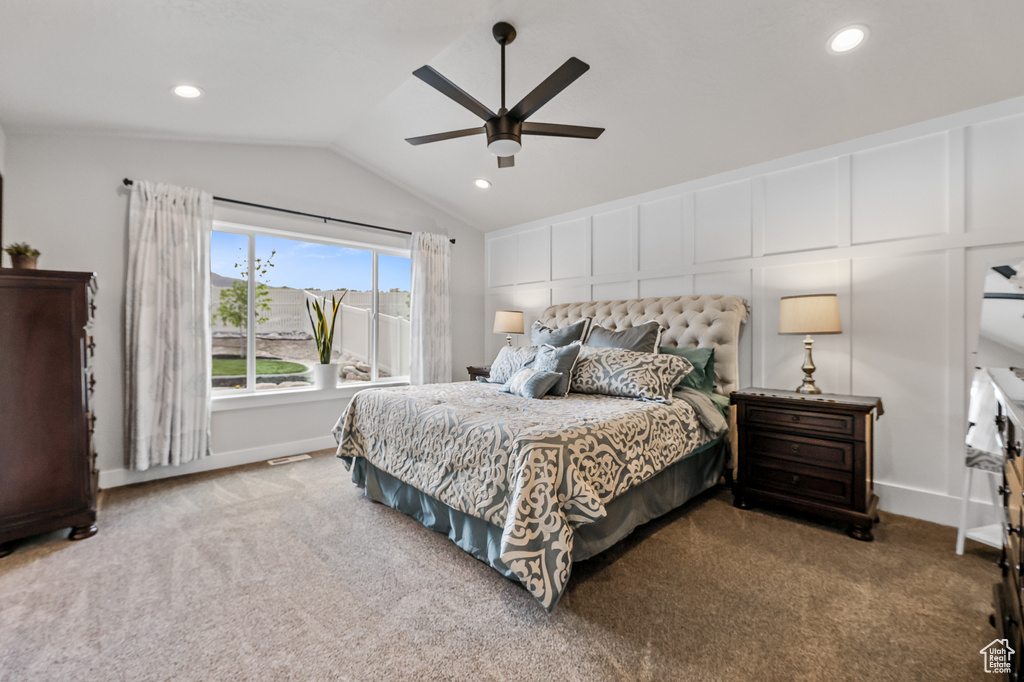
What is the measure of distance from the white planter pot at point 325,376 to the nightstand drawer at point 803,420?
3.62m

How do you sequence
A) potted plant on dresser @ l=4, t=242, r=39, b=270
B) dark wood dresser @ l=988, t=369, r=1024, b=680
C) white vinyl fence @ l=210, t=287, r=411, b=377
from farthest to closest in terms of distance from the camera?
white vinyl fence @ l=210, t=287, r=411, b=377
potted plant on dresser @ l=4, t=242, r=39, b=270
dark wood dresser @ l=988, t=369, r=1024, b=680

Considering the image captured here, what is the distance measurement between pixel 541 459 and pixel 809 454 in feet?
5.95

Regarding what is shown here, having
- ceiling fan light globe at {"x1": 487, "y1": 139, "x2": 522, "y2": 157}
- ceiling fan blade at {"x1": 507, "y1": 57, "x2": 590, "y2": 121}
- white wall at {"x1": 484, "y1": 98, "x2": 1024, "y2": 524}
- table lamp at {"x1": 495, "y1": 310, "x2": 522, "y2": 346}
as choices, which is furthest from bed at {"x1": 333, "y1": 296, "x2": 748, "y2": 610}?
ceiling fan blade at {"x1": 507, "y1": 57, "x2": 590, "y2": 121}

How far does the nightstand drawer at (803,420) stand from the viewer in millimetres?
2434

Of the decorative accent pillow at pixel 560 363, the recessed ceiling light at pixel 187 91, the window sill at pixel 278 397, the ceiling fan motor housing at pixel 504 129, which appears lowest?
the window sill at pixel 278 397

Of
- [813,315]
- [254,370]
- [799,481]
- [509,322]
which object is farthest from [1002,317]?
[254,370]

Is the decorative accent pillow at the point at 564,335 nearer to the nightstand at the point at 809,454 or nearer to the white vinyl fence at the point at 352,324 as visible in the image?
the nightstand at the point at 809,454

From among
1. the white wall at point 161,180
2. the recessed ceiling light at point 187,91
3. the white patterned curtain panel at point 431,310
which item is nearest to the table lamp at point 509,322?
the white patterned curtain panel at point 431,310

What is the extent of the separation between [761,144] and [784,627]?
2.90 meters

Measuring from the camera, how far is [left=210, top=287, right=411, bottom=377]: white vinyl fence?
13.5ft

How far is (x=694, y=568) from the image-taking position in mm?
2072

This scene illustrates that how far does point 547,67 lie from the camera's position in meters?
2.71

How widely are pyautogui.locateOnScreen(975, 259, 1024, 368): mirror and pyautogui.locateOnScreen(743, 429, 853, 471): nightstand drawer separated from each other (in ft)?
2.67

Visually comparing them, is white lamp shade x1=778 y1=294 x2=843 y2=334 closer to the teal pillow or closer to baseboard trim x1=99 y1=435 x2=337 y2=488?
the teal pillow
